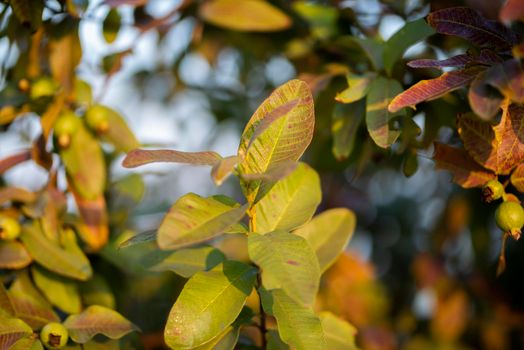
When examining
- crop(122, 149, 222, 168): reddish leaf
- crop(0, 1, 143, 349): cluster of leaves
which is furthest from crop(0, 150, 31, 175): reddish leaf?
crop(122, 149, 222, 168): reddish leaf

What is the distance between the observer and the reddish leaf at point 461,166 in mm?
819

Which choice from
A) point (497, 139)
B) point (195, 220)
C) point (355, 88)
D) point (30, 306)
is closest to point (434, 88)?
point (497, 139)

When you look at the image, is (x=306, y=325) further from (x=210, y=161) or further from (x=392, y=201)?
(x=392, y=201)

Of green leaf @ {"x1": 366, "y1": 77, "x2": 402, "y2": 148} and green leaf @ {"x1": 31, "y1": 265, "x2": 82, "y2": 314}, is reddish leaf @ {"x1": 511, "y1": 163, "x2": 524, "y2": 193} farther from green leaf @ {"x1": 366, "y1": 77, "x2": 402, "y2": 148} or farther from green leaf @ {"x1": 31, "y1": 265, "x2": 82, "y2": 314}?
green leaf @ {"x1": 31, "y1": 265, "x2": 82, "y2": 314}

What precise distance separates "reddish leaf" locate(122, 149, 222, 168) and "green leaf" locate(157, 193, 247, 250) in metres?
0.04

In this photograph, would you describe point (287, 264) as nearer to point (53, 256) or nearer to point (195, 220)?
point (195, 220)

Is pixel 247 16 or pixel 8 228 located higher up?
pixel 247 16

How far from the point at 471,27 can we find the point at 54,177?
0.74 m

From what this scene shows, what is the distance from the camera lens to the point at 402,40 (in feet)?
3.12

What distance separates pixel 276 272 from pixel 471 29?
1.32 feet

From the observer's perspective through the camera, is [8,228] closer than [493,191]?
No

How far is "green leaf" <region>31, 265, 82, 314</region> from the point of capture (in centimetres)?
100

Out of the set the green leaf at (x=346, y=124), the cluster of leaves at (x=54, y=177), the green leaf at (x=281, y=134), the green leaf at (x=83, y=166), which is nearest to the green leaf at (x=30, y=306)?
the cluster of leaves at (x=54, y=177)

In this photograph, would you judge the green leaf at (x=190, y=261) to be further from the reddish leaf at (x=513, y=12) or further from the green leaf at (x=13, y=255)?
the reddish leaf at (x=513, y=12)
